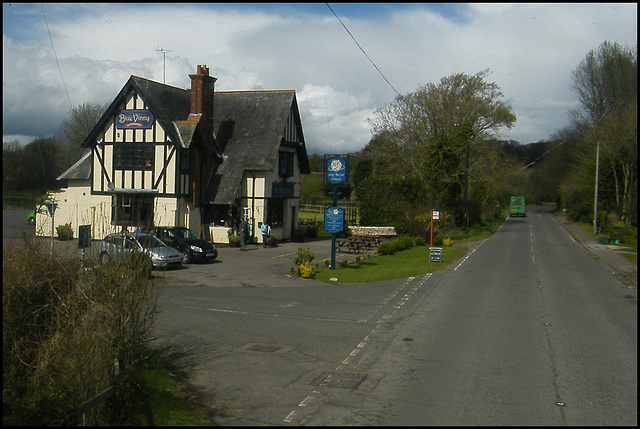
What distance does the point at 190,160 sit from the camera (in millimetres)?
32875

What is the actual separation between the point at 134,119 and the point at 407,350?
25270 mm

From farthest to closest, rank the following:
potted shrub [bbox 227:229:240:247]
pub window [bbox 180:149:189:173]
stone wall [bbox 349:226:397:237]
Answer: stone wall [bbox 349:226:397:237] → potted shrub [bbox 227:229:240:247] → pub window [bbox 180:149:189:173]

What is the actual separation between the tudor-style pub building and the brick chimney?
0.19 ft

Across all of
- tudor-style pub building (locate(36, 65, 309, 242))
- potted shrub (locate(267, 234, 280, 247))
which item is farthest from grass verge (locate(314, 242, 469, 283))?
tudor-style pub building (locate(36, 65, 309, 242))

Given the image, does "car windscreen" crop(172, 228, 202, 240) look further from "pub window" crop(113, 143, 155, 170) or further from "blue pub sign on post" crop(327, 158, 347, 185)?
"blue pub sign on post" crop(327, 158, 347, 185)

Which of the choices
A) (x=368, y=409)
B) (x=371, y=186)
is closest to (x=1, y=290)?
(x=368, y=409)

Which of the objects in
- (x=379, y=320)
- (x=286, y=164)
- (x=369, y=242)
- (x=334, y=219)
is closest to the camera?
(x=379, y=320)

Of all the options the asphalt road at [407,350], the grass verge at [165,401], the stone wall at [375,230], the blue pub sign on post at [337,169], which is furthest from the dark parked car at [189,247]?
the stone wall at [375,230]

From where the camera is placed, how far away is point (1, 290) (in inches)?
249

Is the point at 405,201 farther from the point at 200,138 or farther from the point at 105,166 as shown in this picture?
the point at 105,166

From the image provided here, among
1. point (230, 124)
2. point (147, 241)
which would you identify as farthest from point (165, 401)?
point (230, 124)

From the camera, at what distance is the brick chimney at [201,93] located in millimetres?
32812

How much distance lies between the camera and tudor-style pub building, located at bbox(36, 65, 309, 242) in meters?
31.6

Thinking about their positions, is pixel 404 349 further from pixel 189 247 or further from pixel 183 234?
pixel 183 234
